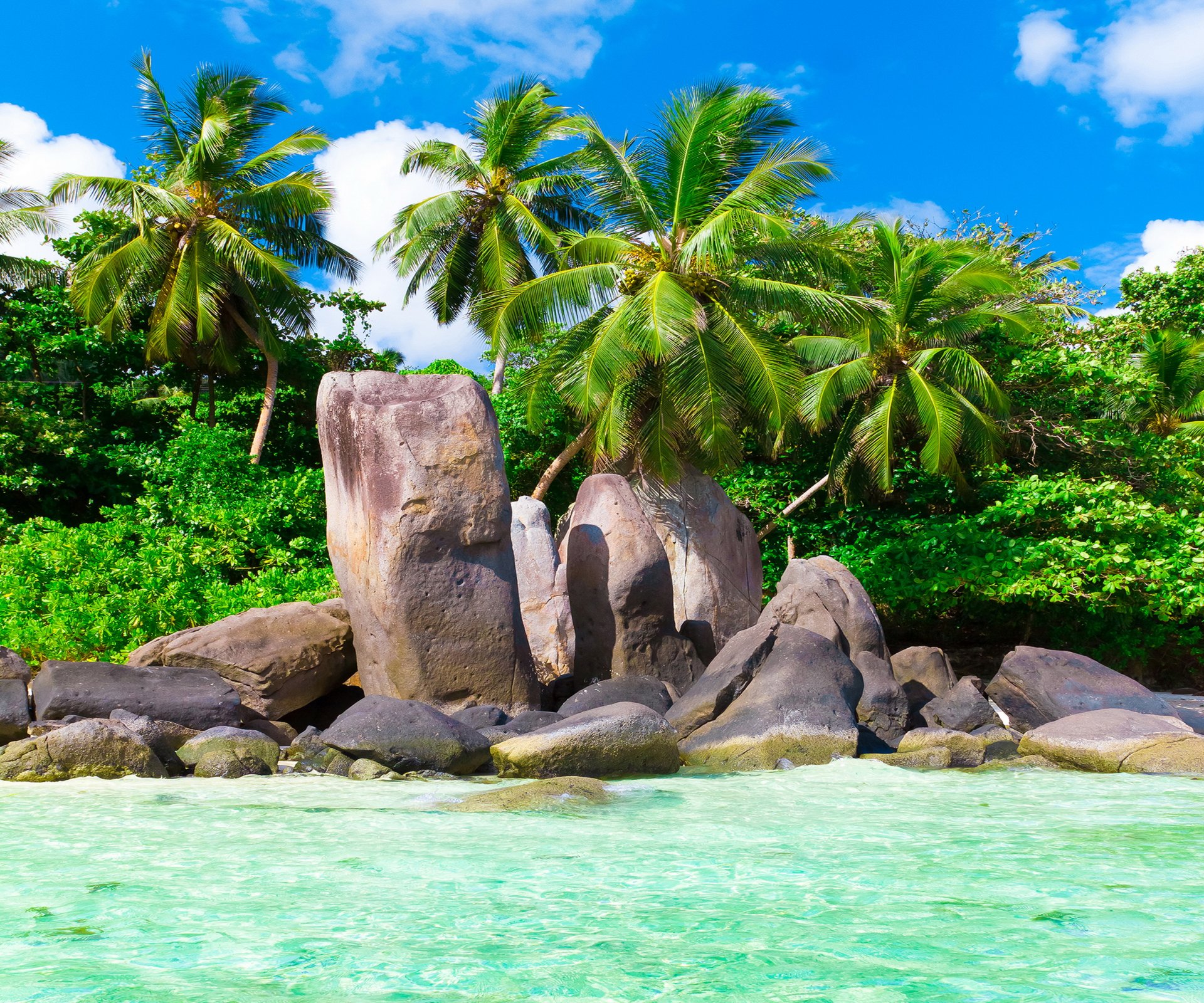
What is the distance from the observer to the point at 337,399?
Result: 9.87 meters

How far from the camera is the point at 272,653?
970 centimetres

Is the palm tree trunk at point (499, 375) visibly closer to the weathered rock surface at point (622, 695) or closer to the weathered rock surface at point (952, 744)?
the weathered rock surface at point (622, 695)

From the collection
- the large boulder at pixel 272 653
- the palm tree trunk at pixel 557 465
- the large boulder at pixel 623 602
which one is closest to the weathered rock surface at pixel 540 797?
the large boulder at pixel 272 653

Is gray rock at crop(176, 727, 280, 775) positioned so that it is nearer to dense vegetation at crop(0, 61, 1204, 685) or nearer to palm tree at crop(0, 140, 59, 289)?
dense vegetation at crop(0, 61, 1204, 685)

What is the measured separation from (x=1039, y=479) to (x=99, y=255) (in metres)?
16.5

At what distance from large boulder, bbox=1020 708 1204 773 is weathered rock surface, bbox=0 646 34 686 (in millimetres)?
8452

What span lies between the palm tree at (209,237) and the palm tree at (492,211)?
2.40 metres

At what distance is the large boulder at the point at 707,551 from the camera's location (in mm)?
14039

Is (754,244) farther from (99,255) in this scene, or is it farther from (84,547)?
(99,255)

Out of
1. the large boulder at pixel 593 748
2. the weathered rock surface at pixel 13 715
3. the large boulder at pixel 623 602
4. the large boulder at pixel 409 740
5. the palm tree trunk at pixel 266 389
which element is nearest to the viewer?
the large boulder at pixel 593 748

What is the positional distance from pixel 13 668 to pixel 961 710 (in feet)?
28.3

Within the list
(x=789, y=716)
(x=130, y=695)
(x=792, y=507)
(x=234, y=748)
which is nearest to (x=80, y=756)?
(x=234, y=748)

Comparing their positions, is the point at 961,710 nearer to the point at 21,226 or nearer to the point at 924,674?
the point at 924,674

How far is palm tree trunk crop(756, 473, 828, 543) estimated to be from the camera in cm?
1638
